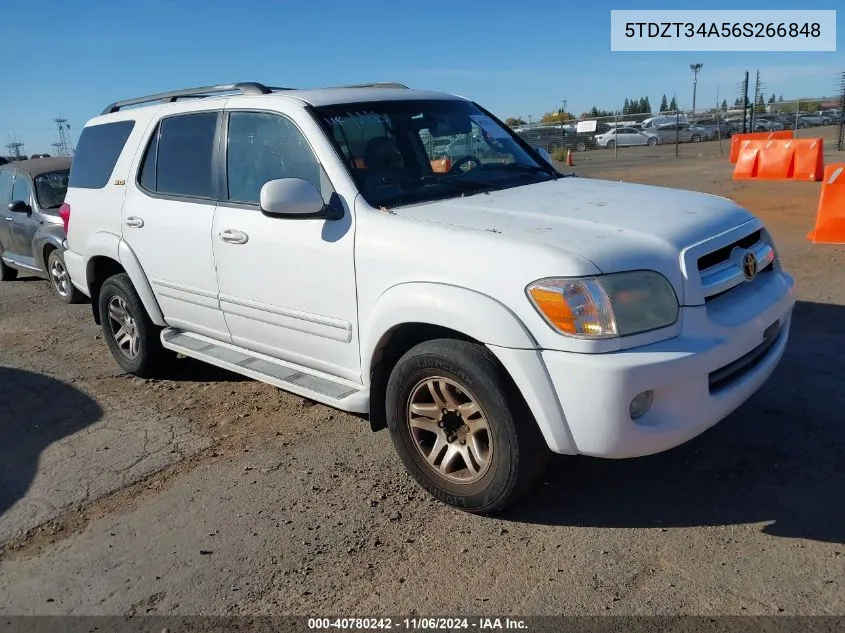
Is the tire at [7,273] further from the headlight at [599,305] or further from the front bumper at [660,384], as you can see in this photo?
the front bumper at [660,384]

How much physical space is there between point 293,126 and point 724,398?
2.61 metres

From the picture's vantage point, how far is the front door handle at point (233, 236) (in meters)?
4.16

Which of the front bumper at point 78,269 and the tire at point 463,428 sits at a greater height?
the front bumper at point 78,269

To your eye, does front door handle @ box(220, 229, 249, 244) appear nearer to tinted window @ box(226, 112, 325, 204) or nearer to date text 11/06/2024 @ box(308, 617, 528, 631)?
tinted window @ box(226, 112, 325, 204)

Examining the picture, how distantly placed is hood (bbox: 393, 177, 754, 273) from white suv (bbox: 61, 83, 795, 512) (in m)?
0.01

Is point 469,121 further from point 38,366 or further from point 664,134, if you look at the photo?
point 664,134

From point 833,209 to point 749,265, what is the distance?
20.5 feet

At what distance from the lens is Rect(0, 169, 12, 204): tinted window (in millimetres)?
9750

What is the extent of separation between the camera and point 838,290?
6.66 metres

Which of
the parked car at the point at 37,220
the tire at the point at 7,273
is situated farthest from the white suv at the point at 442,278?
the tire at the point at 7,273

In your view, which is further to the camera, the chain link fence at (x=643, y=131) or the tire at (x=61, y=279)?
the chain link fence at (x=643, y=131)

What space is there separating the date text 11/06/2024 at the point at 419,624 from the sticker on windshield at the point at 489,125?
10.1 feet

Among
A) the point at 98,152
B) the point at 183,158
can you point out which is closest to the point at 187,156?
the point at 183,158

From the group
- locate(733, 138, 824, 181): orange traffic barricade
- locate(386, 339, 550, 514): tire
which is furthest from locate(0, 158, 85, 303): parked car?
locate(733, 138, 824, 181): orange traffic barricade
